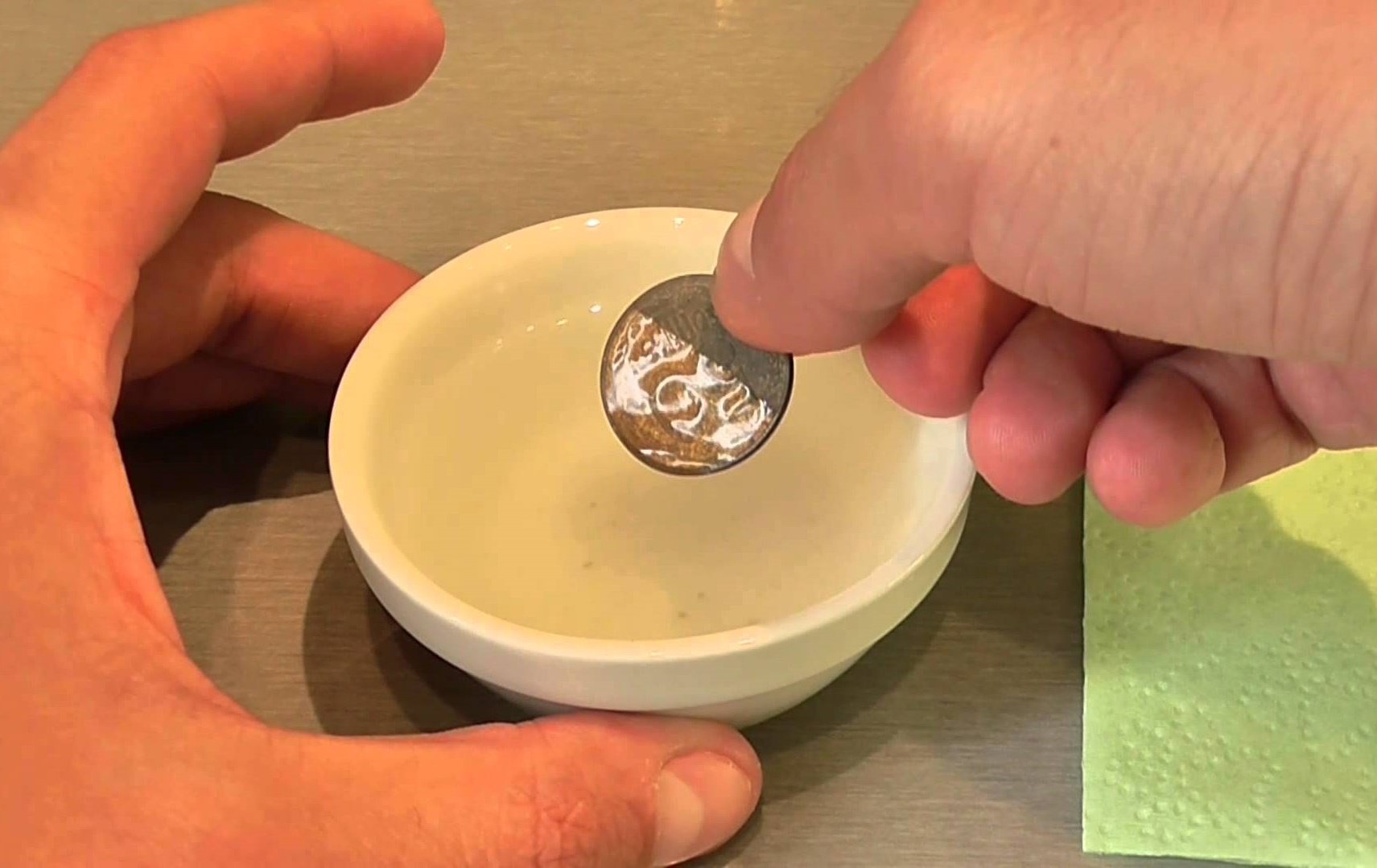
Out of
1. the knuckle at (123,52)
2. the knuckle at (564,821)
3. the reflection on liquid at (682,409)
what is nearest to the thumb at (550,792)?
the knuckle at (564,821)

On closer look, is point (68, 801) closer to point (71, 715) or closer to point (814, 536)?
point (71, 715)

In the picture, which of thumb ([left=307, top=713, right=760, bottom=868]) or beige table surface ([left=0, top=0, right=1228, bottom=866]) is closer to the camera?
thumb ([left=307, top=713, right=760, bottom=868])

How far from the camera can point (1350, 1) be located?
0.28 metres

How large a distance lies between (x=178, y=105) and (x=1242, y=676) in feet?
1.37

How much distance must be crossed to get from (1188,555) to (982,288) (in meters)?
0.14

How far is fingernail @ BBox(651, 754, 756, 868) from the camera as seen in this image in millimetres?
422

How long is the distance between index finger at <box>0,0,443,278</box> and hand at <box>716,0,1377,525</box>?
196 mm

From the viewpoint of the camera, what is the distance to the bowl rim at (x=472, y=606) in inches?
16.0

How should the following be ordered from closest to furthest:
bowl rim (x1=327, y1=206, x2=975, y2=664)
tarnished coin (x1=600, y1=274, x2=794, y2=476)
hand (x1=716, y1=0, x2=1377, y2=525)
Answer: hand (x1=716, y1=0, x2=1377, y2=525) → bowl rim (x1=327, y1=206, x2=975, y2=664) → tarnished coin (x1=600, y1=274, x2=794, y2=476)

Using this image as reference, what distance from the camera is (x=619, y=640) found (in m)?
0.46

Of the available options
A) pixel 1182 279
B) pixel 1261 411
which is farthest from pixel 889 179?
pixel 1261 411

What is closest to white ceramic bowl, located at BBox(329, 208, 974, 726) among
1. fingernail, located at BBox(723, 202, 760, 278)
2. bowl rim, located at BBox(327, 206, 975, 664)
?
bowl rim, located at BBox(327, 206, 975, 664)

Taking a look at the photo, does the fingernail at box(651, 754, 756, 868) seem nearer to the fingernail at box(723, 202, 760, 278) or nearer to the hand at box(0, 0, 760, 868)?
the hand at box(0, 0, 760, 868)

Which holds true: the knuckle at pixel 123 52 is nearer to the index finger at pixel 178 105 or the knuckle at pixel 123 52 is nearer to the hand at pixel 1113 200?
the index finger at pixel 178 105
